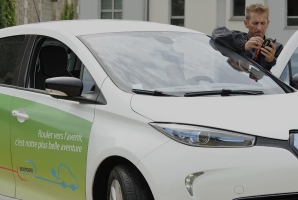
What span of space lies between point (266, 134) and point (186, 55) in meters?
1.46

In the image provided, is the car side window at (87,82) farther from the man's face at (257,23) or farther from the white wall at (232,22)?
the white wall at (232,22)

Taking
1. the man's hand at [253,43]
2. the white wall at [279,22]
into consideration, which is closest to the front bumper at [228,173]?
the man's hand at [253,43]

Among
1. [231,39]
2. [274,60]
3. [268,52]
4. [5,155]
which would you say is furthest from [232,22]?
[5,155]

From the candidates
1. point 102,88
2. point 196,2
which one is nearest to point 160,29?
point 102,88

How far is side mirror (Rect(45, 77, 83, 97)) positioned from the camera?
572 cm

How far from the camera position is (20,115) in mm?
6266

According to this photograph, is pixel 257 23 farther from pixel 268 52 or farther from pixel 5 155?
pixel 5 155

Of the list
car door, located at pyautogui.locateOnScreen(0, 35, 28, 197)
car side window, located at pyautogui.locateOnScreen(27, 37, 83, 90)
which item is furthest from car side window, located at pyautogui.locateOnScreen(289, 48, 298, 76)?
car door, located at pyautogui.locateOnScreen(0, 35, 28, 197)

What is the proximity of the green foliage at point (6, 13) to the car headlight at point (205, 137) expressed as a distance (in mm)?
44697

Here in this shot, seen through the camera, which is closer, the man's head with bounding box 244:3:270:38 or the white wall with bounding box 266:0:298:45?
the man's head with bounding box 244:3:270:38

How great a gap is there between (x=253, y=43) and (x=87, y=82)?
1.82 meters

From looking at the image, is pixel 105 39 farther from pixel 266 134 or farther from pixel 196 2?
pixel 196 2

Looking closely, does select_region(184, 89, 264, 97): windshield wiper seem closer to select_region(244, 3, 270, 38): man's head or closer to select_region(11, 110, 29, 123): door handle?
select_region(11, 110, 29, 123): door handle

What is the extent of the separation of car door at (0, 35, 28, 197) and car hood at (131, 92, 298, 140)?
1.39 meters
